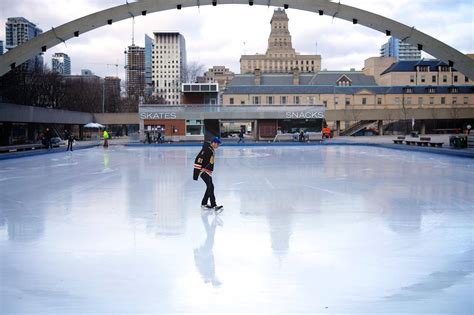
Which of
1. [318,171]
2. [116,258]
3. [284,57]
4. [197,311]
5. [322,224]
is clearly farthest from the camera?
[284,57]

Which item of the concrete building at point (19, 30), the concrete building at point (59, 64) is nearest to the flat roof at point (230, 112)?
the concrete building at point (59, 64)

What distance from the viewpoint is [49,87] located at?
67875 mm

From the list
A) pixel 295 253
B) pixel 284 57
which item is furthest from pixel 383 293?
pixel 284 57

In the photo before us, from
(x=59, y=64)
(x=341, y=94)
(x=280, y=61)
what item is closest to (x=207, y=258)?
(x=341, y=94)

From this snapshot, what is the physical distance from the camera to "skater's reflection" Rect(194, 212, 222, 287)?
568 centimetres

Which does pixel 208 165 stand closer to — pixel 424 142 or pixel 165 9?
pixel 165 9

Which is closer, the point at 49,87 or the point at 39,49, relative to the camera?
the point at 39,49

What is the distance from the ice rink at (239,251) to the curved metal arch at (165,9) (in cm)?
1696

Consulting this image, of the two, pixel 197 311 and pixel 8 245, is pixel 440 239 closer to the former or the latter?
pixel 197 311

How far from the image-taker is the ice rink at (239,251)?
498 cm

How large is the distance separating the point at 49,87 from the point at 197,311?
228ft

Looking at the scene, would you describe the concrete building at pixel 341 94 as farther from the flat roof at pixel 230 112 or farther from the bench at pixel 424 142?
the bench at pixel 424 142

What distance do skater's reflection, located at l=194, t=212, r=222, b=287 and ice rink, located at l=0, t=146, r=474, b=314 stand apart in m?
0.02

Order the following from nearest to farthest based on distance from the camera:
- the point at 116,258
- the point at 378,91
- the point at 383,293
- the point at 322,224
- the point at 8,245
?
the point at 383,293, the point at 116,258, the point at 8,245, the point at 322,224, the point at 378,91
